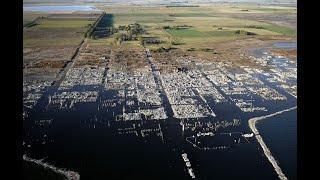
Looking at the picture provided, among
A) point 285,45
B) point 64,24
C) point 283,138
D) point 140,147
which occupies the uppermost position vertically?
point 64,24

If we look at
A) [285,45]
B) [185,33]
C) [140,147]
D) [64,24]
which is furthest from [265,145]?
[64,24]

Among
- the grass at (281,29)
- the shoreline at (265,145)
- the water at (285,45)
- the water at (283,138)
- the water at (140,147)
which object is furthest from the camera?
the grass at (281,29)

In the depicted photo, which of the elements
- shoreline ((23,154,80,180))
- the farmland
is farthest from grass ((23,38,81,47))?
shoreline ((23,154,80,180))

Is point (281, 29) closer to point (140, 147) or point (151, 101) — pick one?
point (151, 101)

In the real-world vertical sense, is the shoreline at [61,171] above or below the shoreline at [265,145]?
below

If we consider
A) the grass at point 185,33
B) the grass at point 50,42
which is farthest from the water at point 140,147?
the grass at point 185,33

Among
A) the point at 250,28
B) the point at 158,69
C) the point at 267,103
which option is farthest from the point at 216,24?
the point at 267,103

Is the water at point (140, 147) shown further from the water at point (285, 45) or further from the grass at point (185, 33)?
the grass at point (185, 33)

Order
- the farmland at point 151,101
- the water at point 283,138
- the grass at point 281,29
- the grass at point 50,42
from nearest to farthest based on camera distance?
1. the water at point 283,138
2. the farmland at point 151,101
3. the grass at point 50,42
4. the grass at point 281,29

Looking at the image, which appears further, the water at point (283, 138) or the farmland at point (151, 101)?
the farmland at point (151, 101)
